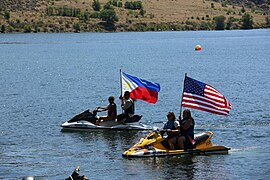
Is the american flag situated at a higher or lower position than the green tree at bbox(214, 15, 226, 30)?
higher

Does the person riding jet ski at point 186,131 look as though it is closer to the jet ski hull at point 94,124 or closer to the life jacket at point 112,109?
the jet ski hull at point 94,124

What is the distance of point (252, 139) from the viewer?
34.3 metres

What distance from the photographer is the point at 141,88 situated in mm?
35406

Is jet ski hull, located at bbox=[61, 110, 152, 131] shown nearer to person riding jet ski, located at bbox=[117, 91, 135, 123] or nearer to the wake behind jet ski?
the wake behind jet ski

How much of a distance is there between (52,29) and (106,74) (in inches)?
3587

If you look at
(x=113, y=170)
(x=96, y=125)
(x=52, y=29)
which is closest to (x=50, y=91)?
(x=96, y=125)

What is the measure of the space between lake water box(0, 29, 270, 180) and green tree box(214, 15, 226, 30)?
216 feet

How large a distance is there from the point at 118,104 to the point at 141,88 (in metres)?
11.8

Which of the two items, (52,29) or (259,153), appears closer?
(259,153)

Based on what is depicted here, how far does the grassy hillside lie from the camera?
157500 millimetres

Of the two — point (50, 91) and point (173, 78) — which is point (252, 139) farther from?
point (173, 78)

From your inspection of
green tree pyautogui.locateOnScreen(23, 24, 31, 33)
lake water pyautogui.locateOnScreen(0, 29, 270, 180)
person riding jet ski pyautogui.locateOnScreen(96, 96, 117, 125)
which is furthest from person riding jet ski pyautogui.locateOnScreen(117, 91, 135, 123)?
green tree pyautogui.locateOnScreen(23, 24, 31, 33)

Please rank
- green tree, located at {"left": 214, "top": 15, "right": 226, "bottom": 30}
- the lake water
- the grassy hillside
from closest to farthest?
the lake water < the grassy hillside < green tree, located at {"left": 214, "top": 15, "right": 226, "bottom": 30}

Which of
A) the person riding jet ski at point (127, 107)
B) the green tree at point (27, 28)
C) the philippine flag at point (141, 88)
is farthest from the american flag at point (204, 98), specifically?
the green tree at point (27, 28)
